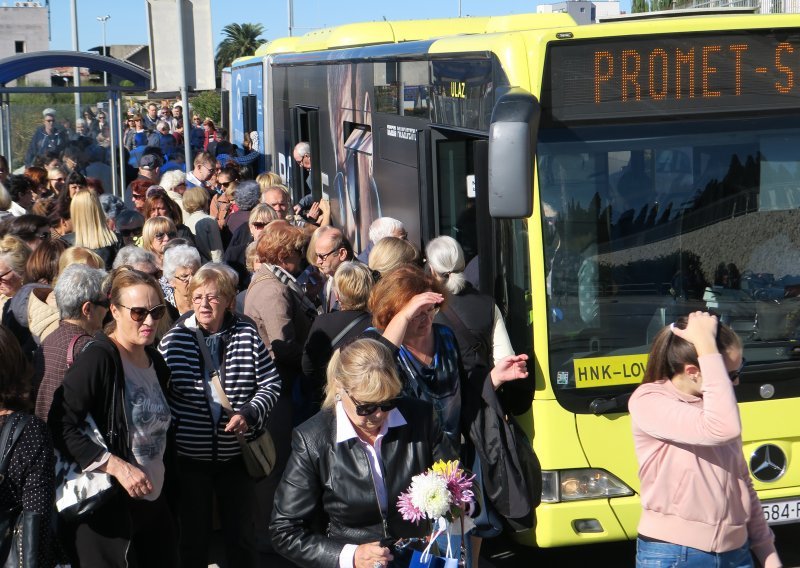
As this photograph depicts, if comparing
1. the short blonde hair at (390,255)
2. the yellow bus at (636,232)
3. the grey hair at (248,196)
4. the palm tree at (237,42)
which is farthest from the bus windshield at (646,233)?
the palm tree at (237,42)

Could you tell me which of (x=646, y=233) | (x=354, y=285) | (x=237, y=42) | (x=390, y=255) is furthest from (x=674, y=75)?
(x=237, y=42)

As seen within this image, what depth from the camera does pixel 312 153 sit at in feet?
40.4

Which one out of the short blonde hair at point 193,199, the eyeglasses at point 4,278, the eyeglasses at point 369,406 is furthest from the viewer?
the short blonde hair at point 193,199

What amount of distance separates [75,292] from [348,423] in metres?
1.84

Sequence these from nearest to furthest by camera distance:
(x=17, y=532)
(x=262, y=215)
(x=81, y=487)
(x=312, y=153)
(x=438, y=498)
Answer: (x=438, y=498)
(x=17, y=532)
(x=81, y=487)
(x=262, y=215)
(x=312, y=153)

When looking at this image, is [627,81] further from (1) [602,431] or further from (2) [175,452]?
(2) [175,452]

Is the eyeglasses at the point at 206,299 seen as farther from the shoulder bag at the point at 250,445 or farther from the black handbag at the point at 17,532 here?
the black handbag at the point at 17,532

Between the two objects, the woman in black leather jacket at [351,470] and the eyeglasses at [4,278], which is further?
the eyeglasses at [4,278]

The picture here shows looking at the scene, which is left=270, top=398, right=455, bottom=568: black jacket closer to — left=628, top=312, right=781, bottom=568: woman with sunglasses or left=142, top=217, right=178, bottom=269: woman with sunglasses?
left=628, top=312, right=781, bottom=568: woman with sunglasses

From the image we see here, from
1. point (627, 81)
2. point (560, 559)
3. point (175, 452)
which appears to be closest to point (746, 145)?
point (627, 81)

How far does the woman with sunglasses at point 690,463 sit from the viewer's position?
12.8 feet

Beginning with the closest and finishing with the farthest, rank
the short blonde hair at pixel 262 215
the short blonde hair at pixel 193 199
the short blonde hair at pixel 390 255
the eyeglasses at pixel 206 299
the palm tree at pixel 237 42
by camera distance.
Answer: the eyeglasses at pixel 206 299 → the short blonde hair at pixel 390 255 → the short blonde hair at pixel 262 215 → the short blonde hair at pixel 193 199 → the palm tree at pixel 237 42

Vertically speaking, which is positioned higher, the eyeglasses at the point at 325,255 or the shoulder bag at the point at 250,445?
the eyeglasses at the point at 325,255

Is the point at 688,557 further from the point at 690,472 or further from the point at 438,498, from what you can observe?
the point at 438,498
